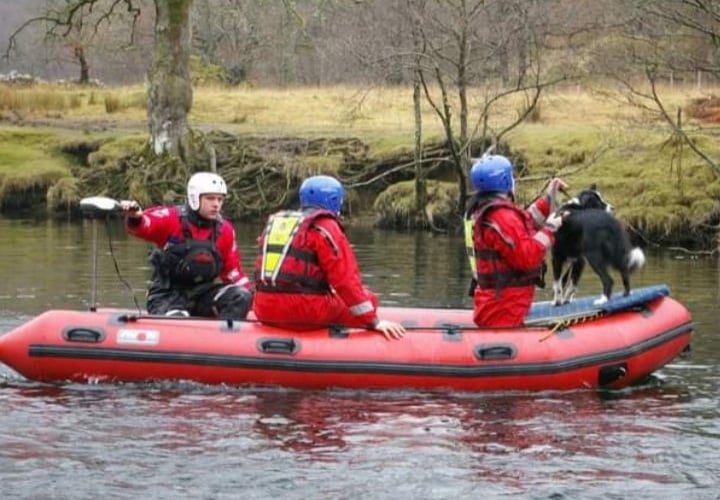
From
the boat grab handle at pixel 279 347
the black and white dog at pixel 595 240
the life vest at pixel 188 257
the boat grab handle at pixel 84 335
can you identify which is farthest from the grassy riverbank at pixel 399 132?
the boat grab handle at pixel 84 335

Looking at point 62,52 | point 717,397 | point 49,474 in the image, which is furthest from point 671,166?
point 62,52

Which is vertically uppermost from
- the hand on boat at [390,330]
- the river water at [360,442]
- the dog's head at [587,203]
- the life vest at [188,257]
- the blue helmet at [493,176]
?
the blue helmet at [493,176]

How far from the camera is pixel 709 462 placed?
788 cm

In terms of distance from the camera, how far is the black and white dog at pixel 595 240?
33.5ft

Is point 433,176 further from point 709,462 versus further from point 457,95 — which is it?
point 709,462

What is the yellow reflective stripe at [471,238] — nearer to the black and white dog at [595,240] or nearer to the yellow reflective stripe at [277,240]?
the black and white dog at [595,240]

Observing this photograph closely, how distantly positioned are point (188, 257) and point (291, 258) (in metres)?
1.13

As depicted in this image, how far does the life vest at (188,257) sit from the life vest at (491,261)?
6.65 ft

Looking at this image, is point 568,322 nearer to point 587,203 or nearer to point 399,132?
point 587,203

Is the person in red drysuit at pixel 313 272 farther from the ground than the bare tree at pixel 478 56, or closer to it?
closer to it

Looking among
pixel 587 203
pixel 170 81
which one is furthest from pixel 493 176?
pixel 170 81

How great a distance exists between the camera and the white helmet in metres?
10.4

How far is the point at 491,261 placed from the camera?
9.88m

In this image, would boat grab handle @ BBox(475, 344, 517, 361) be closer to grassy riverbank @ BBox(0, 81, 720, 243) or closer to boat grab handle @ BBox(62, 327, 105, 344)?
boat grab handle @ BBox(62, 327, 105, 344)
